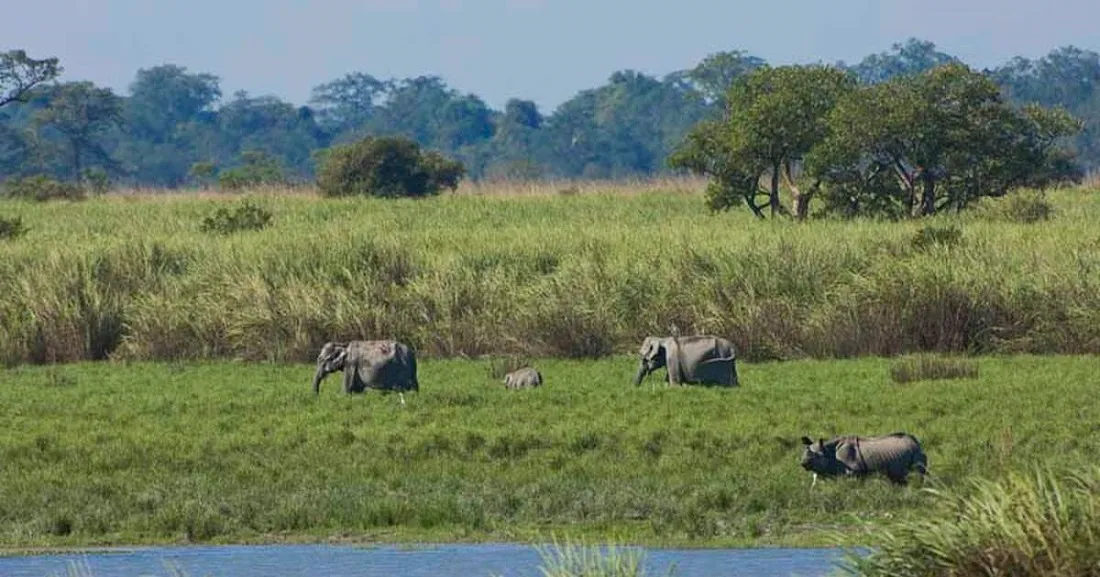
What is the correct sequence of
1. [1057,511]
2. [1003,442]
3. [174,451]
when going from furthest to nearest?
[174,451], [1003,442], [1057,511]

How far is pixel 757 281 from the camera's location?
94.0ft

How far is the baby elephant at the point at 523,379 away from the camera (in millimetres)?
23438

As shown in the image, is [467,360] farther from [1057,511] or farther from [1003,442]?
[1057,511]

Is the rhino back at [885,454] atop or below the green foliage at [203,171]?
below

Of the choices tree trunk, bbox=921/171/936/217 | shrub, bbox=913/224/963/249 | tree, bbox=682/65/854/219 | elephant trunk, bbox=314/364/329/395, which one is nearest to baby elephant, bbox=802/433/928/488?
elephant trunk, bbox=314/364/329/395

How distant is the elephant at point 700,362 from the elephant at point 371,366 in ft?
8.63

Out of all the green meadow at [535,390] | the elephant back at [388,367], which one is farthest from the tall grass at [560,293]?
the elephant back at [388,367]

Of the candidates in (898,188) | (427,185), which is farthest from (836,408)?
(427,185)

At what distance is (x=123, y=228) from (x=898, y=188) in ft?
51.4

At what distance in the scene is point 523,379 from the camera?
2355 cm

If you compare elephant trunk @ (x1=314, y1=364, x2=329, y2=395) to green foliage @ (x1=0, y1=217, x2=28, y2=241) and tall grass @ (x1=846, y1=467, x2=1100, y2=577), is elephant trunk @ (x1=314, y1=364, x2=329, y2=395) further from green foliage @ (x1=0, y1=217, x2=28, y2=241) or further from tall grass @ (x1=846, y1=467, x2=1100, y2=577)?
green foliage @ (x1=0, y1=217, x2=28, y2=241)

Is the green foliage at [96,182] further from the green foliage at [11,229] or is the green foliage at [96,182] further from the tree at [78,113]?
the green foliage at [11,229]

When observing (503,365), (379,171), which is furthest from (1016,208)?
(379,171)

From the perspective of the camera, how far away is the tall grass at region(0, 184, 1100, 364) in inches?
1077
